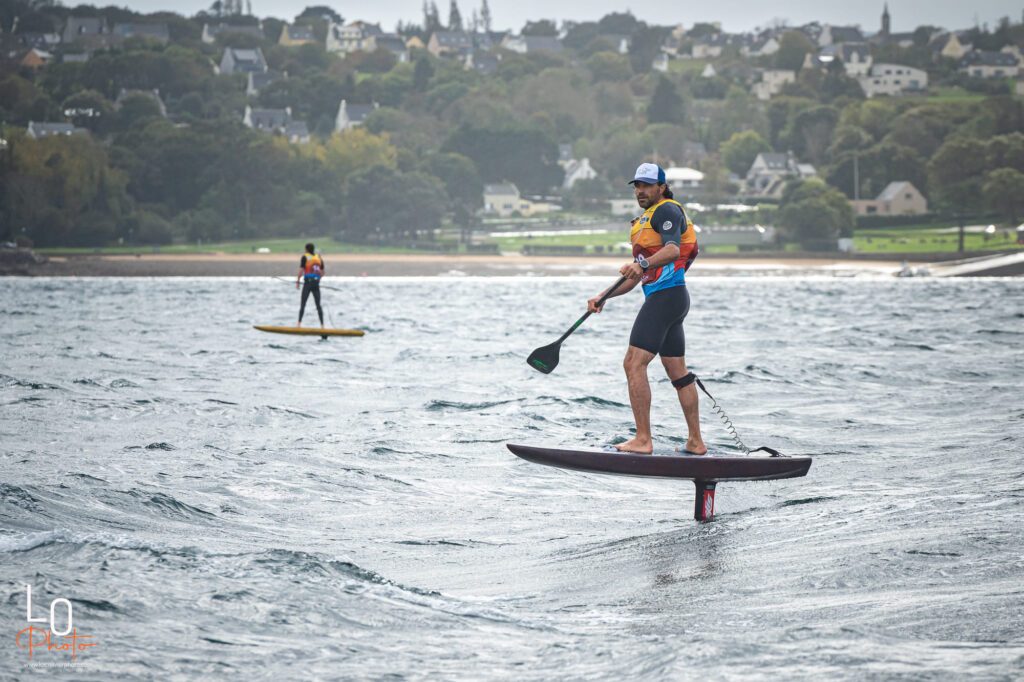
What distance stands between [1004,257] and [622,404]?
8748 centimetres

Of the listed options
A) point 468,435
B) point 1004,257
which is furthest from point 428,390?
point 1004,257

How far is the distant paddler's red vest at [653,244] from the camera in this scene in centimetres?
1134

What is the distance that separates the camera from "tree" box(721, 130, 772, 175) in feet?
578

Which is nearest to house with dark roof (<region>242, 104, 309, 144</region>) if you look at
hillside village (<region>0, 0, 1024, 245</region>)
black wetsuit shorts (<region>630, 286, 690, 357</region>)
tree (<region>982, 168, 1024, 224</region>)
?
hillside village (<region>0, 0, 1024, 245</region>)

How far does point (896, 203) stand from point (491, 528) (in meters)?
131

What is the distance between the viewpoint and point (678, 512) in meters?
12.8

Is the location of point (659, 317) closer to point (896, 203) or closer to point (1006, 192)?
point (1006, 192)

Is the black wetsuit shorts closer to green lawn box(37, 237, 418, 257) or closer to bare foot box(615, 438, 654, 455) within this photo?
bare foot box(615, 438, 654, 455)

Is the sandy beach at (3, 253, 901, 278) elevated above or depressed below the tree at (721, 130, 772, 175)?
below

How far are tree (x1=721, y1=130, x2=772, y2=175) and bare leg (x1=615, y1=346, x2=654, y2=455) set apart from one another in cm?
16785

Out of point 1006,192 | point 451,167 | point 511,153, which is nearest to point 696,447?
point 1006,192

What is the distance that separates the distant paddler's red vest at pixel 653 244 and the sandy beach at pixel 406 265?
274 feet

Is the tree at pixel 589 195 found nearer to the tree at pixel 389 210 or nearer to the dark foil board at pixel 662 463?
the tree at pixel 389 210

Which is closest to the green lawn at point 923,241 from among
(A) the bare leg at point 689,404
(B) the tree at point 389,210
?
(B) the tree at point 389,210
